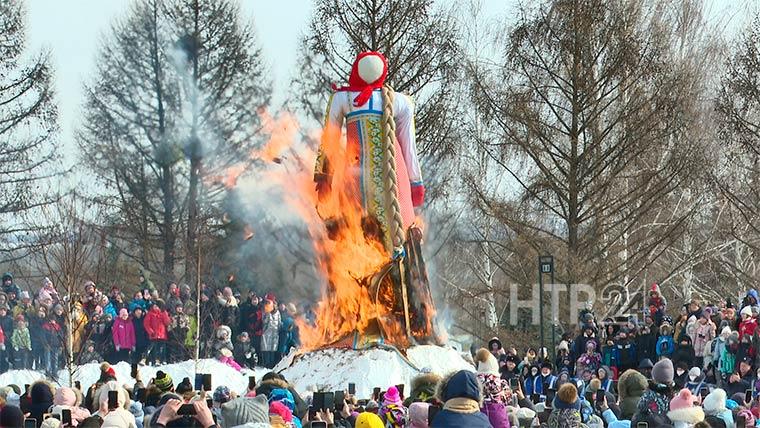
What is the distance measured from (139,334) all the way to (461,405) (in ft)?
66.1

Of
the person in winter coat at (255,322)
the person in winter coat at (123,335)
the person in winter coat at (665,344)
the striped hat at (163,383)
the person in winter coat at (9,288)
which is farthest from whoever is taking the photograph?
the person in winter coat at (255,322)

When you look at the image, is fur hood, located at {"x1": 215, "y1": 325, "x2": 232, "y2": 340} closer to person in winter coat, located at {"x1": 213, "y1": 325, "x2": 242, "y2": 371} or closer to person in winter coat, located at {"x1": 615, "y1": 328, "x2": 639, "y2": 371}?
person in winter coat, located at {"x1": 213, "y1": 325, "x2": 242, "y2": 371}

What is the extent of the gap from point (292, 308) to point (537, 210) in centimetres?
854

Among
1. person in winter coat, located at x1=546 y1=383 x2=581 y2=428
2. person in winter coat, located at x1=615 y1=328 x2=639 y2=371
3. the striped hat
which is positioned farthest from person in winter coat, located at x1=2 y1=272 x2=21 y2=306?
A: person in winter coat, located at x1=546 y1=383 x2=581 y2=428

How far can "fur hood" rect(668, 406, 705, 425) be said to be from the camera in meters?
13.5

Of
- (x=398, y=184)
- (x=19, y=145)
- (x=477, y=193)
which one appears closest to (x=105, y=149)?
(x=19, y=145)

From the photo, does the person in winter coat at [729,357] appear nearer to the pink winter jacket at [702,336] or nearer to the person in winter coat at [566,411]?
the pink winter jacket at [702,336]

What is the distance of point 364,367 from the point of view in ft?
73.9

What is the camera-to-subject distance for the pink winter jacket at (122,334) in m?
30.0

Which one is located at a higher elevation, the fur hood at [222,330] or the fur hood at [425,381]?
the fur hood at [222,330]

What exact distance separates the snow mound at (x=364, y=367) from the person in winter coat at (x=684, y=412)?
333 inches

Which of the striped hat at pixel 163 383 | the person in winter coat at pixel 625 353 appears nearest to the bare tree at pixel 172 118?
the person in winter coat at pixel 625 353

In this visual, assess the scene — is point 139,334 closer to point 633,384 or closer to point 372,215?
point 372,215

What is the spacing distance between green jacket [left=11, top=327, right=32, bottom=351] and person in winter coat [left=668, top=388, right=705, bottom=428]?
17483mm
